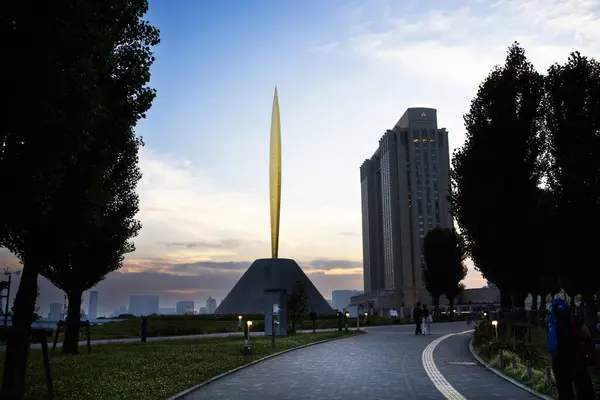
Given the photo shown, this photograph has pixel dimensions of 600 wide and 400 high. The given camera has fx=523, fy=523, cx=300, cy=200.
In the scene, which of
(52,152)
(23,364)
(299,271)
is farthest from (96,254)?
(299,271)

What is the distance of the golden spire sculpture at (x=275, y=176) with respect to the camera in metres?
68.7

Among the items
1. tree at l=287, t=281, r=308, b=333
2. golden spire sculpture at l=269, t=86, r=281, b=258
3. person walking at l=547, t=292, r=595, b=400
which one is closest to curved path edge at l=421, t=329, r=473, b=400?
person walking at l=547, t=292, r=595, b=400

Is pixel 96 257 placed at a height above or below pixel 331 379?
above

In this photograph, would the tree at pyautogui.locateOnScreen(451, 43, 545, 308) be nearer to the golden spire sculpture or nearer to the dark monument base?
the dark monument base

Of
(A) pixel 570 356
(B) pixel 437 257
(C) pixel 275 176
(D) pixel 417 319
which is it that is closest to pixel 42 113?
(A) pixel 570 356

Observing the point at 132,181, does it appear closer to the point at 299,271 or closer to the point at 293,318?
the point at 293,318

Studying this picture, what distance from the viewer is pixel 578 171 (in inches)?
1007

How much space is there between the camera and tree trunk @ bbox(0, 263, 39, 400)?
9648 mm

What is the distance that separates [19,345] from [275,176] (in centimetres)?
5959

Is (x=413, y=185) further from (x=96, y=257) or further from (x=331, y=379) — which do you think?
(x=331, y=379)

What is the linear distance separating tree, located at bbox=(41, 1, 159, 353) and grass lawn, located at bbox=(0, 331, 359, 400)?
308cm

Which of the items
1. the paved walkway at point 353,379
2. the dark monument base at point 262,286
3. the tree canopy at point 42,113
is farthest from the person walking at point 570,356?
the dark monument base at point 262,286

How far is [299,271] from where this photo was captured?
67562 millimetres

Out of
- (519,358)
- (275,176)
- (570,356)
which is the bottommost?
(519,358)
